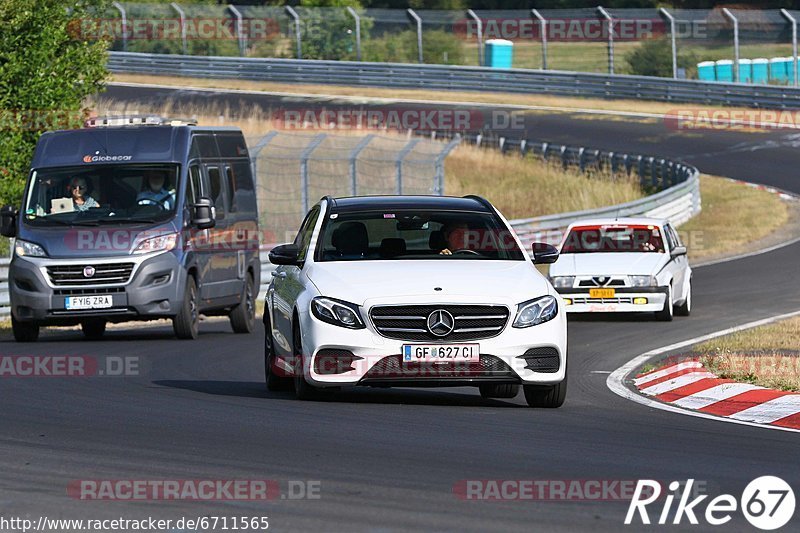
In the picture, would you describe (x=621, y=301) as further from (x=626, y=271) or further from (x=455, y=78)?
(x=455, y=78)

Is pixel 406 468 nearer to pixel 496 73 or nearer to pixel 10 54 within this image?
pixel 10 54

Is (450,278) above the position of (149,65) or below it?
above

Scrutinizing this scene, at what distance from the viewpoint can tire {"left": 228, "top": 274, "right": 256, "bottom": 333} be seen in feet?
65.6

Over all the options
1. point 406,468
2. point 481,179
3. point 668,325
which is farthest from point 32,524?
point 481,179

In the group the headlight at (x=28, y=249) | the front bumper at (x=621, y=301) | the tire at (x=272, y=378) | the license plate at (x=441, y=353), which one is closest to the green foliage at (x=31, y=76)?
the headlight at (x=28, y=249)

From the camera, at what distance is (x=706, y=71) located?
58.8m

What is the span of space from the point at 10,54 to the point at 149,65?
35.4 meters

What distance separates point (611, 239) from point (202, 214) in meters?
6.95

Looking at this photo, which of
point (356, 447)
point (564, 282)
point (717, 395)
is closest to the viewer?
point (356, 447)

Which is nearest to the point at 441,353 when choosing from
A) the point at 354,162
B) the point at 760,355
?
the point at 760,355

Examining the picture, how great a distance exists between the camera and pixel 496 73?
56.1m

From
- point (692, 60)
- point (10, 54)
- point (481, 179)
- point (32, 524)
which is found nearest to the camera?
point (32, 524)

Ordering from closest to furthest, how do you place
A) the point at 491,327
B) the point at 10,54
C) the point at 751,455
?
the point at 751,455
the point at 491,327
the point at 10,54

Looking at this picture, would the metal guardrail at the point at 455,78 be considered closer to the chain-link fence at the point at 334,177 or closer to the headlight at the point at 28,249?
the chain-link fence at the point at 334,177
